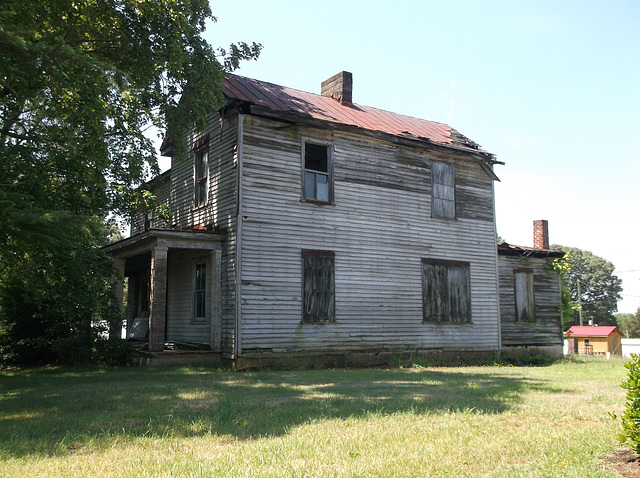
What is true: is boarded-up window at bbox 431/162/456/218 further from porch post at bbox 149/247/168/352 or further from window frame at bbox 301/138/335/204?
porch post at bbox 149/247/168/352

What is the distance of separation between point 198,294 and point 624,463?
1383 cm

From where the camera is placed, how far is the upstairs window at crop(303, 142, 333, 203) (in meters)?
16.8

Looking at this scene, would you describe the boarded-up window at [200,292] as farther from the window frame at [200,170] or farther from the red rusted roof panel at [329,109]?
the red rusted roof panel at [329,109]

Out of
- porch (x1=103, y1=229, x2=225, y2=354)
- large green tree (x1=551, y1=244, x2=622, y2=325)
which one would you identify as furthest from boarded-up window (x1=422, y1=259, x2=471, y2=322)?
large green tree (x1=551, y1=244, x2=622, y2=325)

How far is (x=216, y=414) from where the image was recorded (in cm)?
767

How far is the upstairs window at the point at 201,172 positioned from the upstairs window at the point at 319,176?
316cm

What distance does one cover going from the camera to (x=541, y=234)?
85.4ft

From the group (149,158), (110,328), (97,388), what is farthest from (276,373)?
(149,158)

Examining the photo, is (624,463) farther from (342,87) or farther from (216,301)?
(342,87)

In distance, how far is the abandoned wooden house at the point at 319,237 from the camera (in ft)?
50.6

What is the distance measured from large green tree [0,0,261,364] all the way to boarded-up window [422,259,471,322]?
9.03 meters

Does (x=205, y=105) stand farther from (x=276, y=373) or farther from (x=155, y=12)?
(x=276, y=373)

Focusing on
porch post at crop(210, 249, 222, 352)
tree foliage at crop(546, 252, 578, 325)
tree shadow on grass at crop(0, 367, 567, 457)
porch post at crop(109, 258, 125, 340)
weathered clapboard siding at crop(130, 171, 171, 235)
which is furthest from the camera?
tree foliage at crop(546, 252, 578, 325)

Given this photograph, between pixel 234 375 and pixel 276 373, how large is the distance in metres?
1.25
